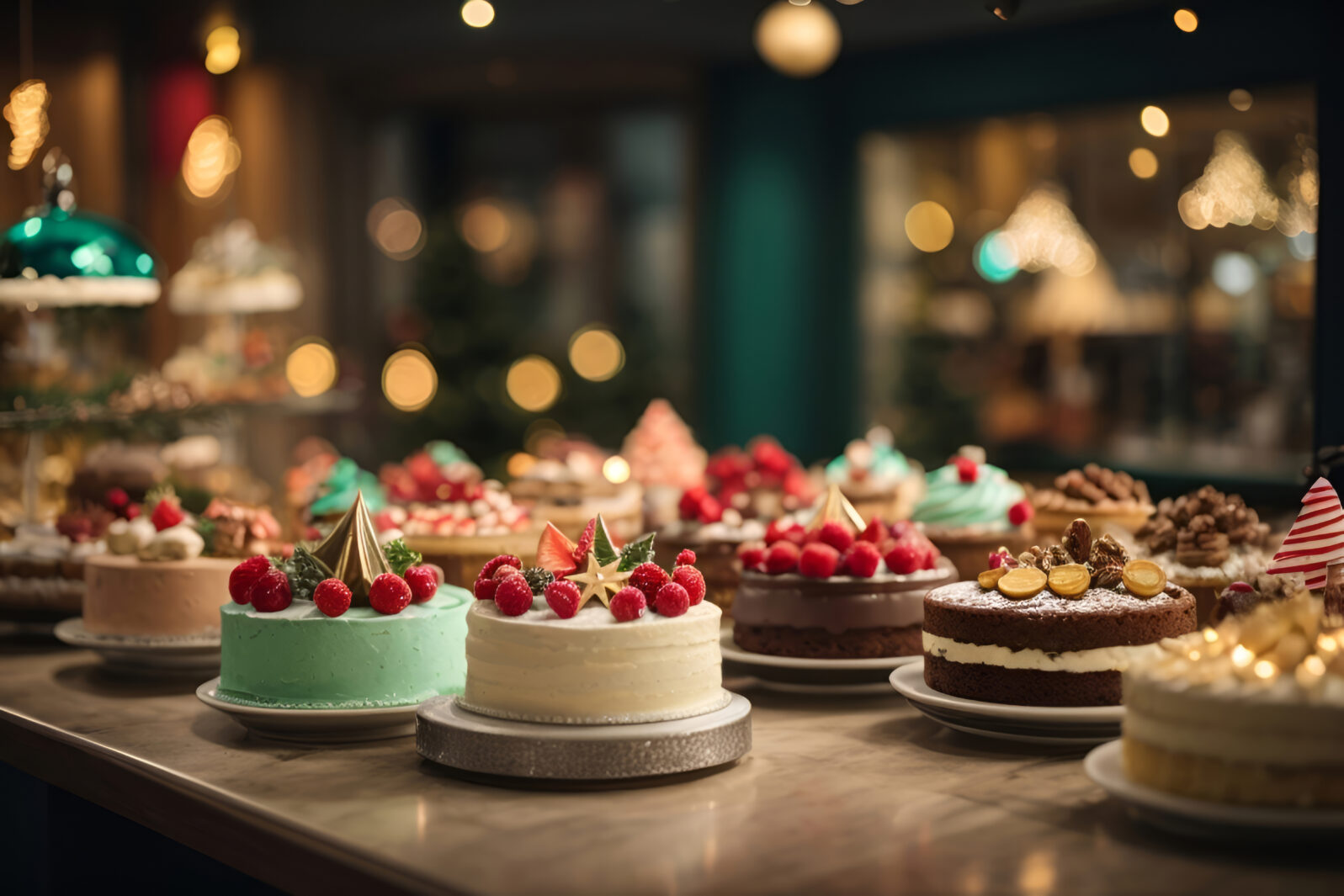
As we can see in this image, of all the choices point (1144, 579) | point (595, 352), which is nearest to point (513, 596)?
point (1144, 579)

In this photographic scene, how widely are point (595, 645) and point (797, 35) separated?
12.8 feet

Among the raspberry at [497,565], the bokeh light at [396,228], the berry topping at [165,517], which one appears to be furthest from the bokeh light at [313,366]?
the raspberry at [497,565]

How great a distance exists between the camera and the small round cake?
7.59 ft

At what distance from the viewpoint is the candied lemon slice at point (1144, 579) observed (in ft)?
8.42

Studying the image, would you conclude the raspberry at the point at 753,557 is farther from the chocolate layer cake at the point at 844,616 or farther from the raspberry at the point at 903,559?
the raspberry at the point at 903,559

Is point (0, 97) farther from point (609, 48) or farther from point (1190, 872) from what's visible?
point (1190, 872)

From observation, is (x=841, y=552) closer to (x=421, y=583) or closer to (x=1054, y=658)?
(x=1054, y=658)

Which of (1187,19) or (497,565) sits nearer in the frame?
(497,565)

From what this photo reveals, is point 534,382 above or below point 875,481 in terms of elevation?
above

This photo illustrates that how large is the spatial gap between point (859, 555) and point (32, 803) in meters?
1.91

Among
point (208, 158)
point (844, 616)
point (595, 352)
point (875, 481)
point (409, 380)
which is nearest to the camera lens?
point (844, 616)

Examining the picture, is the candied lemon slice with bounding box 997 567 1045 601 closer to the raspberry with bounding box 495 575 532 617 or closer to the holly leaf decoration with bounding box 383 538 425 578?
the raspberry with bounding box 495 575 532 617

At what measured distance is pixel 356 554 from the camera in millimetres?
2688

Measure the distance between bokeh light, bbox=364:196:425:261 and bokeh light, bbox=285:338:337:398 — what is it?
1.10 m
